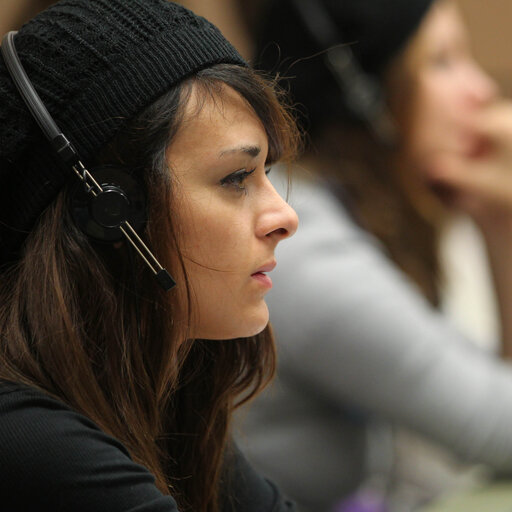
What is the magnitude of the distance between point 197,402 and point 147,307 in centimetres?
17

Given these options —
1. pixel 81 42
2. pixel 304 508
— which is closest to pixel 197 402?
pixel 81 42

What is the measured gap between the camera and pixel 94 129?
2.32 feet

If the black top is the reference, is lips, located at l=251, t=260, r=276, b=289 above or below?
below

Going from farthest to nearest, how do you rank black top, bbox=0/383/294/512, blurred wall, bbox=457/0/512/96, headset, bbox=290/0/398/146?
1. blurred wall, bbox=457/0/512/96
2. headset, bbox=290/0/398/146
3. black top, bbox=0/383/294/512

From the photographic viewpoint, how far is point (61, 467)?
637 millimetres

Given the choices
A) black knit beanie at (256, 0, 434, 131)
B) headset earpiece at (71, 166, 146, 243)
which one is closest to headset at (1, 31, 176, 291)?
headset earpiece at (71, 166, 146, 243)

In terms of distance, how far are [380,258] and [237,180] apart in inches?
30.3

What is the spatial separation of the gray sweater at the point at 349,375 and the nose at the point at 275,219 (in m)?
0.59

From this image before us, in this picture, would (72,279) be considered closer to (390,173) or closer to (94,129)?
(94,129)

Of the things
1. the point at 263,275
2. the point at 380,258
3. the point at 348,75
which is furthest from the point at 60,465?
the point at 348,75

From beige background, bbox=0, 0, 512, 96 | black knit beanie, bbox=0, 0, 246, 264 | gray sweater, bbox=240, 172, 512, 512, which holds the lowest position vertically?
beige background, bbox=0, 0, 512, 96

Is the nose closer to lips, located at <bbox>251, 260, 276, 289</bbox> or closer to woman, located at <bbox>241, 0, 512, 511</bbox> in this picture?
lips, located at <bbox>251, 260, 276, 289</bbox>

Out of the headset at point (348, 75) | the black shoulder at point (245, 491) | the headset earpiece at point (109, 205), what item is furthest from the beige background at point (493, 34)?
the headset earpiece at point (109, 205)

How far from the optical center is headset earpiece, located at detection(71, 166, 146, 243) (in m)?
0.70
